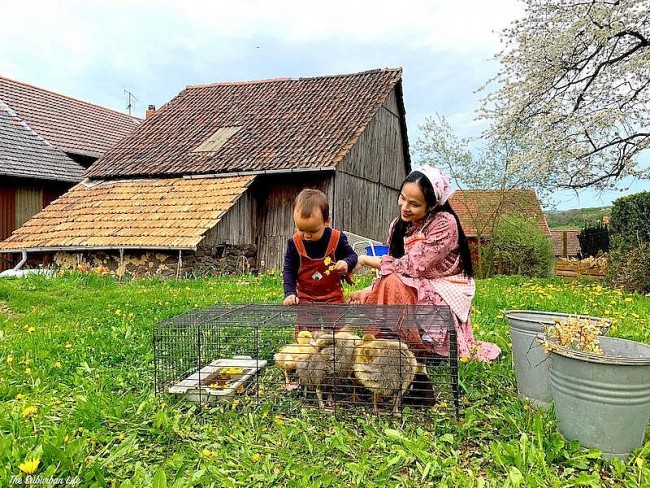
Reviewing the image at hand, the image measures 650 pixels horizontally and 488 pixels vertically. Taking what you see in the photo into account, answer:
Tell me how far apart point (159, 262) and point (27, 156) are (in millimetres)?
7860

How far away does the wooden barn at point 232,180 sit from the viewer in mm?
11734

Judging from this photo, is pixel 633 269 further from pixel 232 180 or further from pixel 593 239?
pixel 593 239

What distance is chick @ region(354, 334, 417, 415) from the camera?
2527mm

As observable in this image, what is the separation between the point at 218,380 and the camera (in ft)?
9.67

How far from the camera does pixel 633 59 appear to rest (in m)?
10.6

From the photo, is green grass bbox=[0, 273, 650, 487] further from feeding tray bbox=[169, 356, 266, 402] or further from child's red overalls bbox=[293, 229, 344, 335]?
child's red overalls bbox=[293, 229, 344, 335]

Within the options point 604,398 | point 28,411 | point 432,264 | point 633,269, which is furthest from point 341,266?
point 633,269

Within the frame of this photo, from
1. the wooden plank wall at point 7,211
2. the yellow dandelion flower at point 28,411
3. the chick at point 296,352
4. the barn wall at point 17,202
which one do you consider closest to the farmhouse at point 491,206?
the chick at point 296,352

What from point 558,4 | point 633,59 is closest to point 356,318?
point 633,59

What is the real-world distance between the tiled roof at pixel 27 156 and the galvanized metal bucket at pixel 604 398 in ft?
53.0

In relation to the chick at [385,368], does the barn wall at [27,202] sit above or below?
above

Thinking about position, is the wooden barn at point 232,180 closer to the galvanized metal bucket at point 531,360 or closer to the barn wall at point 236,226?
the barn wall at point 236,226

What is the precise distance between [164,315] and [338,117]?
10.5 metres

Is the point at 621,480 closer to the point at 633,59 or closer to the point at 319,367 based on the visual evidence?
the point at 319,367
